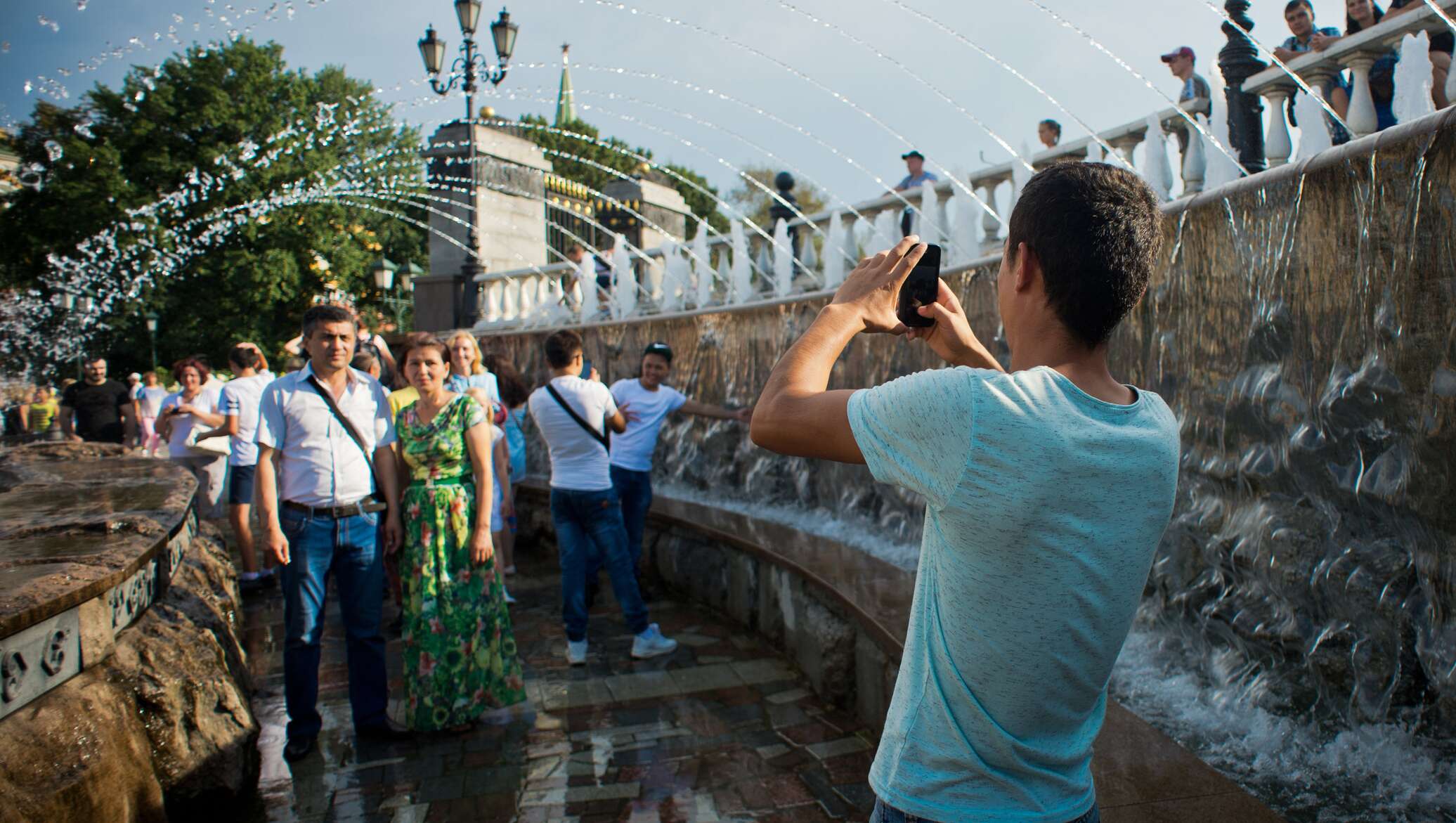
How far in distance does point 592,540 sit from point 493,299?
1107 centimetres

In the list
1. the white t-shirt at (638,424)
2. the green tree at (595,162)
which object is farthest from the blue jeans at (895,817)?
the green tree at (595,162)

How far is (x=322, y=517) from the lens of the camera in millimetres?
4609

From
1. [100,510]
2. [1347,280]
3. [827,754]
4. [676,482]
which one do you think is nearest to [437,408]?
[100,510]

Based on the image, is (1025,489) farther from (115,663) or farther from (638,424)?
(638,424)

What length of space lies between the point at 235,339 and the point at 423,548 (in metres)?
28.3

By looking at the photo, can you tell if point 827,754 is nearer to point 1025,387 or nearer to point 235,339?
point 1025,387

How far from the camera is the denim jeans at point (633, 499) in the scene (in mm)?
6828

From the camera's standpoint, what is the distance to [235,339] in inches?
1184

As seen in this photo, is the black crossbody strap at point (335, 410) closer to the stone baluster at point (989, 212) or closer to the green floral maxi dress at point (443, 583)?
the green floral maxi dress at point (443, 583)

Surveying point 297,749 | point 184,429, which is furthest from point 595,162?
point 297,749

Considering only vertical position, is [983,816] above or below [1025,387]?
below

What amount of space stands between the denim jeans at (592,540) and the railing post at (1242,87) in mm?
3654

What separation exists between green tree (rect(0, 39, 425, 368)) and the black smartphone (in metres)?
29.9

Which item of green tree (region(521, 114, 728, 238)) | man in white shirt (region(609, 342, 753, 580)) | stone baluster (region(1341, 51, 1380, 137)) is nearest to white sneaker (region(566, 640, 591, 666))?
man in white shirt (region(609, 342, 753, 580))
